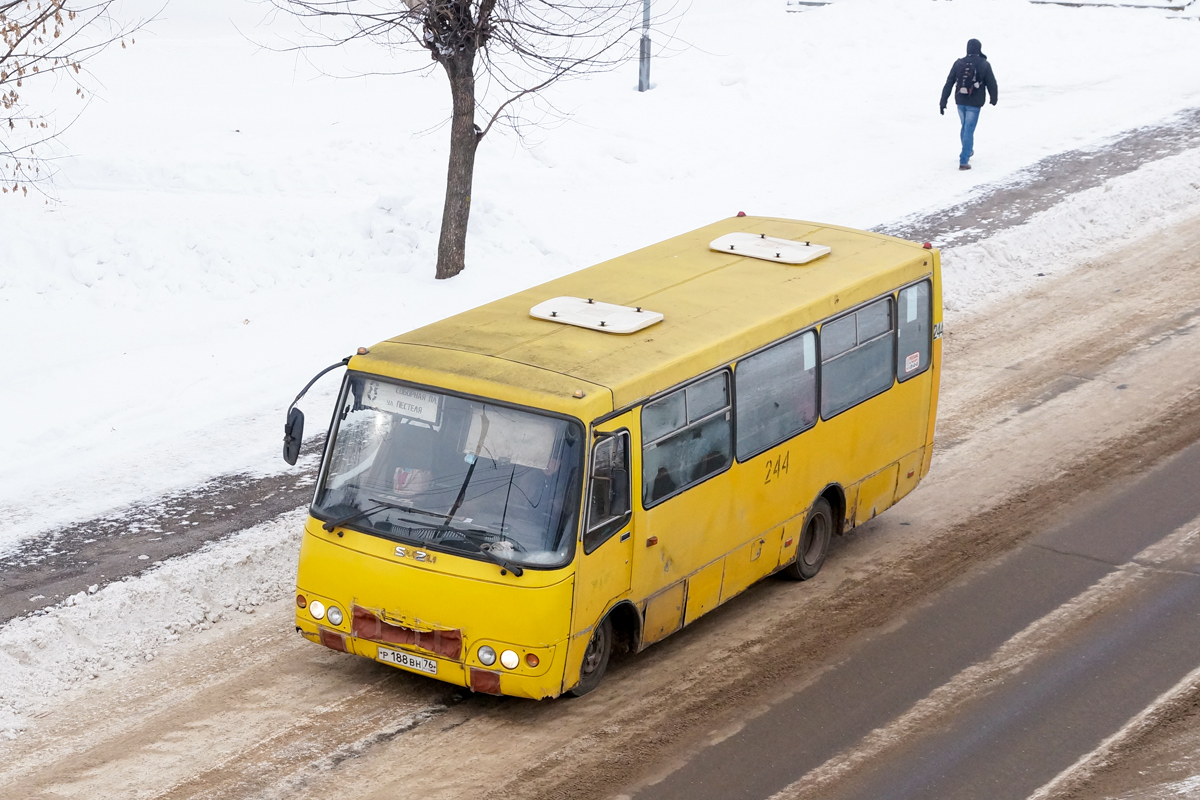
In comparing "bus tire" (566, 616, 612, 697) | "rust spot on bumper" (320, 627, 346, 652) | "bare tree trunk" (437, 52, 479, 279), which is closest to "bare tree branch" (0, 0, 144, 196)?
"bare tree trunk" (437, 52, 479, 279)

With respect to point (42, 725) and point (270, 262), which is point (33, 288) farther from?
point (42, 725)

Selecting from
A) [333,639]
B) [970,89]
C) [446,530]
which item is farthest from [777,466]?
[970,89]

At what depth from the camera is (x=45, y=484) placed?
12.9 m

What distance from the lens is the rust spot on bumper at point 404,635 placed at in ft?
29.1

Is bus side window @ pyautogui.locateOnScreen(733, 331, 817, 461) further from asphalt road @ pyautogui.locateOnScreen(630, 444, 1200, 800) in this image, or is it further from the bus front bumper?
the bus front bumper

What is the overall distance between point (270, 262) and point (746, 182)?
7.93 m

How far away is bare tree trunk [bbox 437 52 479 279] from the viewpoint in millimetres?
17422

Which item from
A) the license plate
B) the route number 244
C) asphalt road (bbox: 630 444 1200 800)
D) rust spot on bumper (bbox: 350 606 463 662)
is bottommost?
asphalt road (bbox: 630 444 1200 800)

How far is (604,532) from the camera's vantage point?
29.5ft

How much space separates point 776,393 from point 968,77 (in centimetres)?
1408

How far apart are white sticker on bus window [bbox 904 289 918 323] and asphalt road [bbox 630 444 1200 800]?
2099 millimetres

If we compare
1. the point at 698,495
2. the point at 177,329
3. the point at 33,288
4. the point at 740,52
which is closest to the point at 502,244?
the point at 177,329

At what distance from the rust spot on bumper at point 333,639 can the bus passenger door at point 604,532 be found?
1514 millimetres

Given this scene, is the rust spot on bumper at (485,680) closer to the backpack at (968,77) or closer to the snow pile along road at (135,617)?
the snow pile along road at (135,617)
